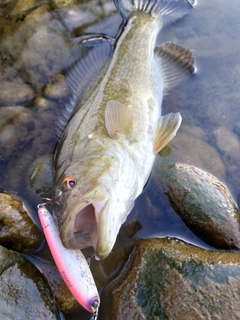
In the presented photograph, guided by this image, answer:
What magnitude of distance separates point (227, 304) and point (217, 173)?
1807 mm

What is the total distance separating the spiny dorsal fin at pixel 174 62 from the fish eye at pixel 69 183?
9.12 feet

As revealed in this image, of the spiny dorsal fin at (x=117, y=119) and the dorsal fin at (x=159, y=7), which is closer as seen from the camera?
the spiny dorsal fin at (x=117, y=119)

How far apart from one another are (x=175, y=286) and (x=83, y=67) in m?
3.50

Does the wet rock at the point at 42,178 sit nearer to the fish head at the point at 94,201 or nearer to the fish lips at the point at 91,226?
the fish head at the point at 94,201

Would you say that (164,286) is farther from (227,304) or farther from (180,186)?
(180,186)

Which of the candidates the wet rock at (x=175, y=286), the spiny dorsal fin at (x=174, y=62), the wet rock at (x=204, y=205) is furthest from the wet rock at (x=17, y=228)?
the spiny dorsal fin at (x=174, y=62)

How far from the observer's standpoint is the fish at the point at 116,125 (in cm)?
287

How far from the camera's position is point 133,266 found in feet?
11.1

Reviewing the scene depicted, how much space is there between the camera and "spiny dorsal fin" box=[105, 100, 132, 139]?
379cm

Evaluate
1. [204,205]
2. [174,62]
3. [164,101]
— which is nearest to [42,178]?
[204,205]

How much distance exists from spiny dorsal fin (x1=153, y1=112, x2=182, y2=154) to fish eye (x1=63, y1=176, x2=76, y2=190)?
141 cm

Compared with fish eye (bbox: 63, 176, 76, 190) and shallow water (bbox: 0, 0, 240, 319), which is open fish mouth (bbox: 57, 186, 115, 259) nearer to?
fish eye (bbox: 63, 176, 76, 190)

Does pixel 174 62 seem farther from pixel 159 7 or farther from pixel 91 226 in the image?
pixel 91 226

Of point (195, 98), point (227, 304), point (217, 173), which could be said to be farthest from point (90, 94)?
point (227, 304)
